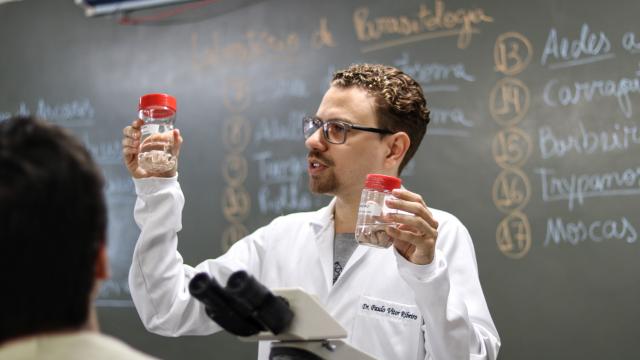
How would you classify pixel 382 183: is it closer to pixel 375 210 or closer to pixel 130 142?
pixel 375 210

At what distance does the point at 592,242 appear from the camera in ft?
9.00

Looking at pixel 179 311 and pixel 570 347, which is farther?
pixel 570 347

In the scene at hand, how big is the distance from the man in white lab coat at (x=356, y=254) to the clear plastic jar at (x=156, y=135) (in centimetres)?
3

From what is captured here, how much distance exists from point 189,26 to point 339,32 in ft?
2.71

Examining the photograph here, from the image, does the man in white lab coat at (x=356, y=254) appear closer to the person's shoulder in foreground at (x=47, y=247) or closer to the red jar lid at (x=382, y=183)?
the red jar lid at (x=382, y=183)

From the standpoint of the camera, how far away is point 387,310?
1766mm

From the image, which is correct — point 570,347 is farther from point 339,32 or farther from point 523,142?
point 339,32

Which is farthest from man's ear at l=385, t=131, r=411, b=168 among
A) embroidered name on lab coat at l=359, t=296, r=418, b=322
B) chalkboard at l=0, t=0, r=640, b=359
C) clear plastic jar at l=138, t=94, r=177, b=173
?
chalkboard at l=0, t=0, r=640, b=359

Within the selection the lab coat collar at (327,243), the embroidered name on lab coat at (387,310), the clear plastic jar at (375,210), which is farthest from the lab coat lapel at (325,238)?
A: the clear plastic jar at (375,210)

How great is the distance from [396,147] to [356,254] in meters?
0.32

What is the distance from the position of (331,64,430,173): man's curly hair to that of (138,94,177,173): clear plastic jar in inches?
20.3

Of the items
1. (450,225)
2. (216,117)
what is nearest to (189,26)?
(216,117)

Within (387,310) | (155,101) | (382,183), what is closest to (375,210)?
(382,183)

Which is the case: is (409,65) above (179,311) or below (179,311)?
above
